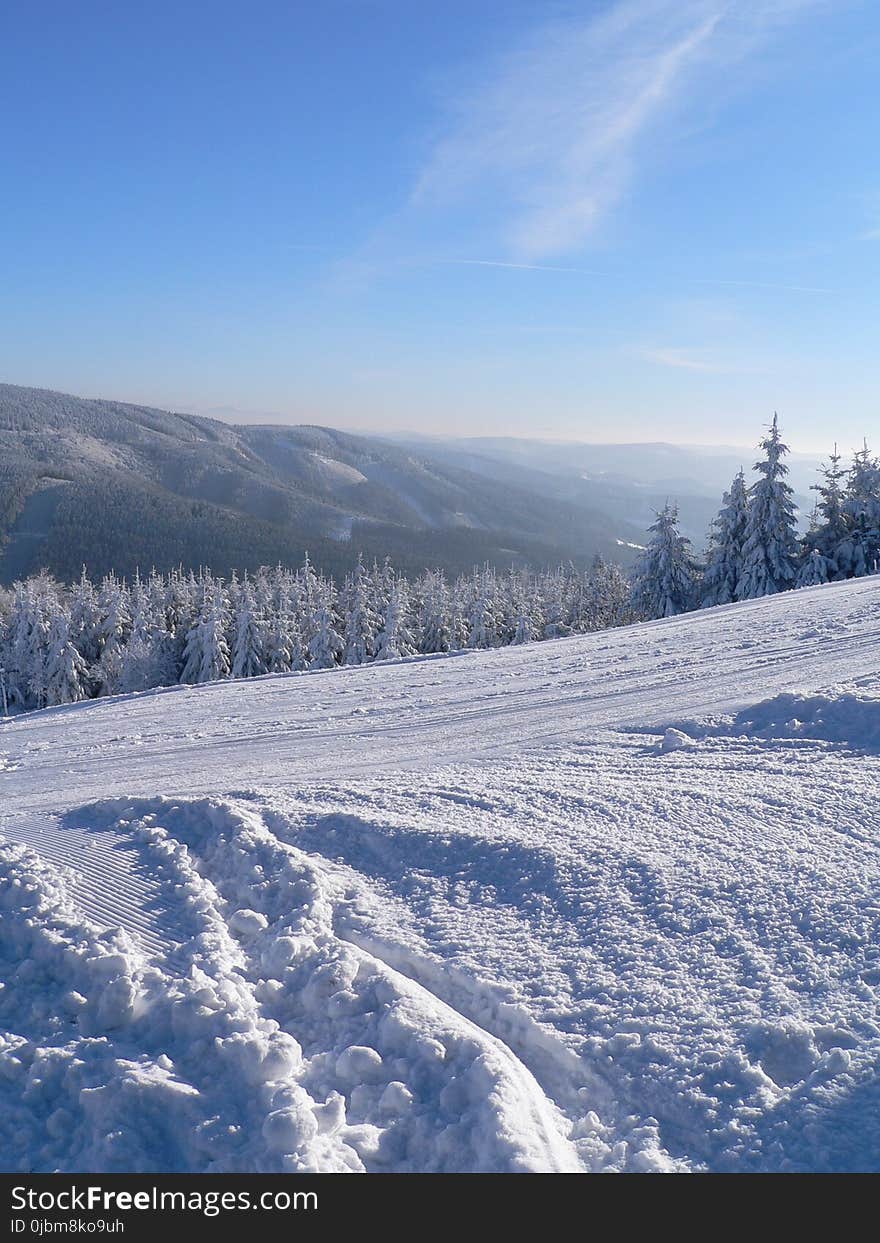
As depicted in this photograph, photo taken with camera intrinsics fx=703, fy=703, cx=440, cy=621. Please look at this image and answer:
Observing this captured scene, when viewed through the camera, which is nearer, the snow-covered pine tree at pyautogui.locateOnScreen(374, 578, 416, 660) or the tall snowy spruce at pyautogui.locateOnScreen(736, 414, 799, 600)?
→ the tall snowy spruce at pyautogui.locateOnScreen(736, 414, 799, 600)

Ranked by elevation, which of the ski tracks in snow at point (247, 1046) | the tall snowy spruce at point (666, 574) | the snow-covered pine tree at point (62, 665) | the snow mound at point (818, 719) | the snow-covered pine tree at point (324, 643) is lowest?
the snow-covered pine tree at point (62, 665)

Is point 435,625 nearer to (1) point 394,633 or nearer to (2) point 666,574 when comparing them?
(1) point 394,633

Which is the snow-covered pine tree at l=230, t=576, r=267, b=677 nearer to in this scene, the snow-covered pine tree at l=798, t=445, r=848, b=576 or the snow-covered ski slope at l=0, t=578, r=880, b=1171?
the snow-covered pine tree at l=798, t=445, r=848, b=576

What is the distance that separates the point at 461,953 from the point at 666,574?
27.6 meters

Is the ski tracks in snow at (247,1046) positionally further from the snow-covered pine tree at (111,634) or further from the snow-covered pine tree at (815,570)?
the snow-covered pine tree at (111,634)

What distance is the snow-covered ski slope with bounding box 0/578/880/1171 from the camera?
338 centimetres

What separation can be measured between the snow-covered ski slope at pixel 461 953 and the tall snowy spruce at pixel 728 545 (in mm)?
21107

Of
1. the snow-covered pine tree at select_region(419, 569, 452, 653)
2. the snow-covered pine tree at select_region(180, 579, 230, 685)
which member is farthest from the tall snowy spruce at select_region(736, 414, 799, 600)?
the snow-covered pine tree at select_region(180, 579, 230, 685)

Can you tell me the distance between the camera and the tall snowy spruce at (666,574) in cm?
3008

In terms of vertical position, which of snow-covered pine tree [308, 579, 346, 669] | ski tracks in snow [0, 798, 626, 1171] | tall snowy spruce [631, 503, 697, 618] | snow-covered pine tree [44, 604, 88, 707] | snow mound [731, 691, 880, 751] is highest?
tall snowy spruce [631, 503, 697, 618]

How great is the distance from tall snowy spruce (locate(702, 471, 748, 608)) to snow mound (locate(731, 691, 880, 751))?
20427 mm

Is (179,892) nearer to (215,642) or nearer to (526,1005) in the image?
(526,1005)

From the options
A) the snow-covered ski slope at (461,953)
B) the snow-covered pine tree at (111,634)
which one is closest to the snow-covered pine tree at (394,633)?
the snow-covered pine tree at (111,634)

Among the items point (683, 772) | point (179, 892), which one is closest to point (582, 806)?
point (683, 772)
